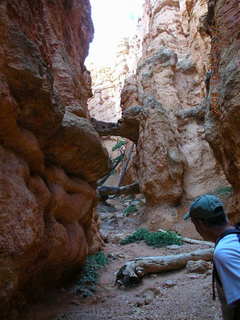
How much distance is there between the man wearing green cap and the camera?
1.40 metres

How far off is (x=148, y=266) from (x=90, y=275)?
123cm

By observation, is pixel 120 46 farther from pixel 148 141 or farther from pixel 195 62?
pixel 148 141

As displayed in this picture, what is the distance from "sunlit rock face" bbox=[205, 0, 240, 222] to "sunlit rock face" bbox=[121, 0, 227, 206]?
5.31 ft

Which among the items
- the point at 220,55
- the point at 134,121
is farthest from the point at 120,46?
the point at 220,55

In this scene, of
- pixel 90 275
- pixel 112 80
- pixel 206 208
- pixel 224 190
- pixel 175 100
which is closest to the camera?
pixel 206 208

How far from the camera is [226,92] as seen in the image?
198 inches

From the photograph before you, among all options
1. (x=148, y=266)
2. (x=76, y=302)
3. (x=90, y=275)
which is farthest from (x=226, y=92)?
(x=76, y=302)

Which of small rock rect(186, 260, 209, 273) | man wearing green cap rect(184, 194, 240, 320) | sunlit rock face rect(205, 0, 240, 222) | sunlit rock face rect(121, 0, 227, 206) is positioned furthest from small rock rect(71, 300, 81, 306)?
sunlit rock face rect(121, 0, 227, 206)

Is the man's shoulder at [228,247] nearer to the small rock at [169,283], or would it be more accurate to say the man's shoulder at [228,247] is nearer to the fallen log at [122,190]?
the small rock at [169,283]

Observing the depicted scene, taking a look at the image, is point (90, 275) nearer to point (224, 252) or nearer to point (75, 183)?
point (75, 183)

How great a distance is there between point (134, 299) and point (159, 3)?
2361 cm

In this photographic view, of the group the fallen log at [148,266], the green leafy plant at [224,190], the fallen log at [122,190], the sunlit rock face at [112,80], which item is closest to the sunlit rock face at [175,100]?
the green leafy plant at [224,190]

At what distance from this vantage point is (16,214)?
8.96ft

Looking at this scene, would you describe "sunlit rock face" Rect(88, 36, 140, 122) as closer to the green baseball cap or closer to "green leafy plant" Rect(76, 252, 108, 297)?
"green leafy plant" Rect(76, 252, 108, 297)
